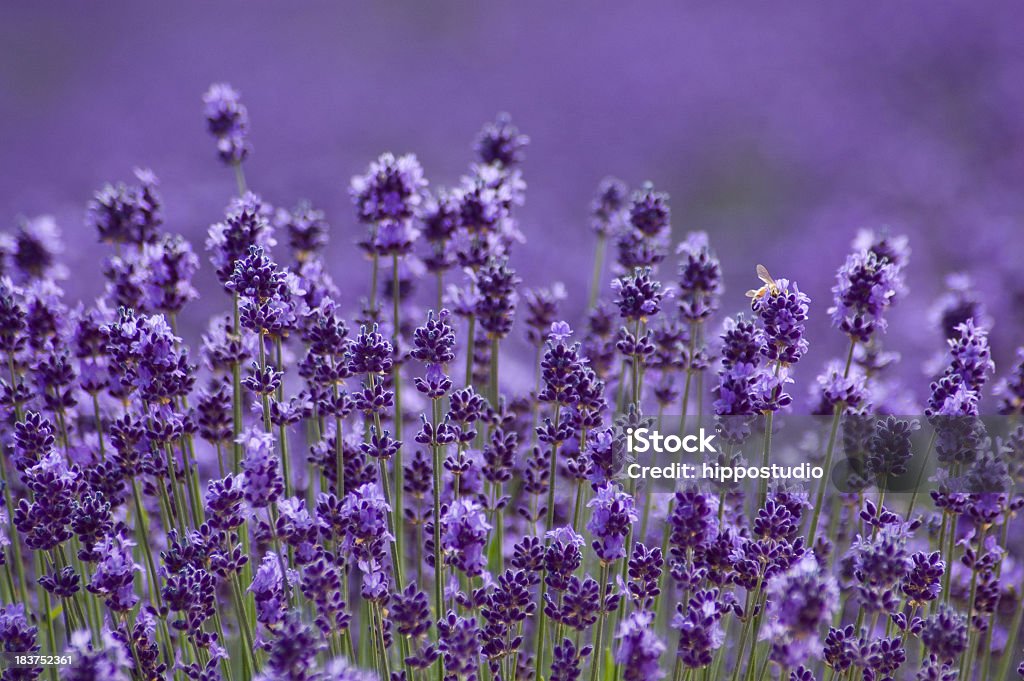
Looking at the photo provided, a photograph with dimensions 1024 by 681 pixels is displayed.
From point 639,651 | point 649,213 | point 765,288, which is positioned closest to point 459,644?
point 639,651

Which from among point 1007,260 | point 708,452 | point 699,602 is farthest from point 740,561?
point 1007,260

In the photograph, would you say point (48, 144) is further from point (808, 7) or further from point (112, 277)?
point (808, 7)

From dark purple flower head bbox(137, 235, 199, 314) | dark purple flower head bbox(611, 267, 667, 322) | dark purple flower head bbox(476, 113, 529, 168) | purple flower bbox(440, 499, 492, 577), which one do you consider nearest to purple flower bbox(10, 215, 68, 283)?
dark purple flower head bbox(137, 235, 199, 314)

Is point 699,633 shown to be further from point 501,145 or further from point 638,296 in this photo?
point 501,145

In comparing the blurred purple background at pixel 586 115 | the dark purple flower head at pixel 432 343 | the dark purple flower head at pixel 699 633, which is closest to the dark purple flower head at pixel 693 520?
the dark purple flower head at pixel 699 633

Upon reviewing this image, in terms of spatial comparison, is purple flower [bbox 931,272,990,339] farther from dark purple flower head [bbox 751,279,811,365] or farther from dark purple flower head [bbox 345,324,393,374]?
dark purple flower head [bbox 345,324,393,374]
